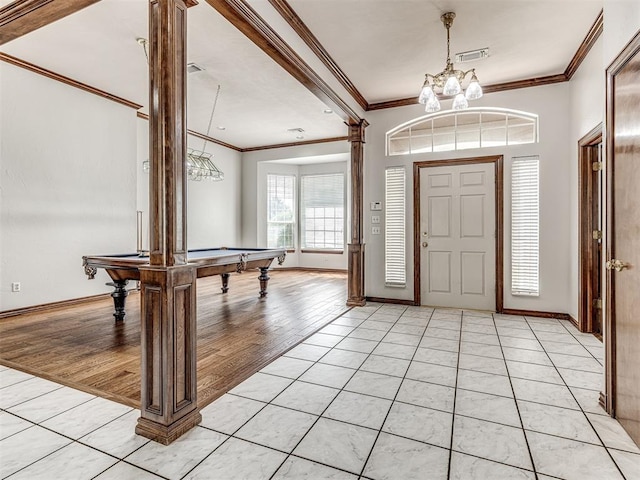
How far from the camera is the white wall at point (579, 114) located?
3.28 m

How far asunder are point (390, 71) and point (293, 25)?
1488 millimetres

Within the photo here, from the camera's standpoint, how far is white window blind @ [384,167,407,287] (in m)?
5.04

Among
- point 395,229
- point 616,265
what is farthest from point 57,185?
point 616,265

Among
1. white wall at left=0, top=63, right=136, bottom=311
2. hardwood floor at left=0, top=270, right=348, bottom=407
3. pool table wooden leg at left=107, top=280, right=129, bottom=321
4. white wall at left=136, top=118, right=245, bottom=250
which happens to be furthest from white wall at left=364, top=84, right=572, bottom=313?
white wall at left=136, top=118, right=245, bottom=250

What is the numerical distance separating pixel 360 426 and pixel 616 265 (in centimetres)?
→ 176

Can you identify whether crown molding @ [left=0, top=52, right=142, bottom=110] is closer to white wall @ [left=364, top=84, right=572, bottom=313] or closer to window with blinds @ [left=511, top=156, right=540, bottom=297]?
white wall @ [left=364, top=84, right=572, bottom=313]

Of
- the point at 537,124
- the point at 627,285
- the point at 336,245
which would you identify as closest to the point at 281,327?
the point at 627,285

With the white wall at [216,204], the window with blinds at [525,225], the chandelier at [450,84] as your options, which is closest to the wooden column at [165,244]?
the chandelier at [450,84]

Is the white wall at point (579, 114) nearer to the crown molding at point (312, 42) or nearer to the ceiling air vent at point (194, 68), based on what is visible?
the crown molding at point (312, 42)

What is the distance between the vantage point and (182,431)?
1.88 metres

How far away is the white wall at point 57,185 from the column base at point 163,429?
3.60 meters

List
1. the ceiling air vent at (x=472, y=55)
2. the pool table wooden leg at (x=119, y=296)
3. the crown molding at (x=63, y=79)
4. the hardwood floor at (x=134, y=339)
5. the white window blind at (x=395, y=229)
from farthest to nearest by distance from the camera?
the white window blind at (x=395, y=229), the crown molding at (x=63, y=79), the pool table wooden leg at (x=119, y=296), the ceiling air vent at (x=472, y=55), the hardwood floor at (x=134, y=339)

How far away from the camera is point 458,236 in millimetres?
4762

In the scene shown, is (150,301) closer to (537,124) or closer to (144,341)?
(144,341)
